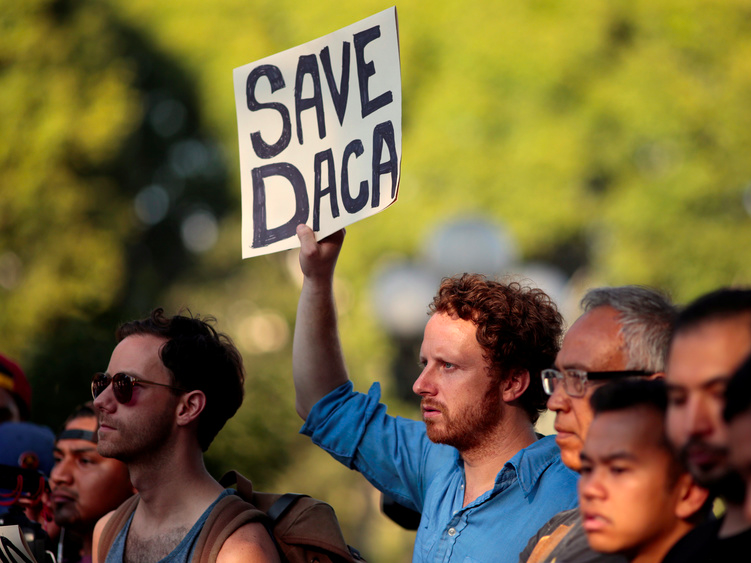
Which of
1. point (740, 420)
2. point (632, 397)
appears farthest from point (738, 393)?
point (632, 397)

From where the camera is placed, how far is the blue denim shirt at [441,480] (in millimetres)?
2807

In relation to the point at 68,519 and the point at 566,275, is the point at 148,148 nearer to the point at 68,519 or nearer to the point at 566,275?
the point at 566,275

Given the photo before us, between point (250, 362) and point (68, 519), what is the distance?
402 inches

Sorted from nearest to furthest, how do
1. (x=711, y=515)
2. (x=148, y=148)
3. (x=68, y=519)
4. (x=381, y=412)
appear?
(x=711, y=515)
(x=381, y=412)
(x=68, y=519)
(x=148, y=148)

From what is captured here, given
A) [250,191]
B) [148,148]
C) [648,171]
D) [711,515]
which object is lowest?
[711,515]

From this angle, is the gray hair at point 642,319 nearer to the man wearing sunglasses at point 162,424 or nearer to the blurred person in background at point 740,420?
the blurred person in background at point 740,420

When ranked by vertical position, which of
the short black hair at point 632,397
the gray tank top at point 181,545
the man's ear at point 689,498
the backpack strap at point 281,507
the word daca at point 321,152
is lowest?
the gray tank top at point 181,545

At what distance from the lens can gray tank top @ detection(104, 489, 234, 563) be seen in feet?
9.75

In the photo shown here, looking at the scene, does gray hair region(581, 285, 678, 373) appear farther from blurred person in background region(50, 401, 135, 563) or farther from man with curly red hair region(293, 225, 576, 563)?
blurred person in background region(50, 401, 135, 563)

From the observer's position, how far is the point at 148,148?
20172 millimetres

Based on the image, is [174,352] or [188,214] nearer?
[174,352]

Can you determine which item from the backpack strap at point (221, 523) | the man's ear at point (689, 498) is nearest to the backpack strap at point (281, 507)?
the backpack strap at point (221, 523)

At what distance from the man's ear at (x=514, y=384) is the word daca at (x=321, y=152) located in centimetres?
70

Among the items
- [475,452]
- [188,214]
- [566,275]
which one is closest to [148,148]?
[188,214]
